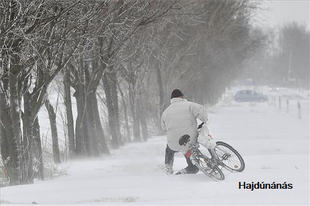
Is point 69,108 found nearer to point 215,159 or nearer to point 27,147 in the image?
point 27,147

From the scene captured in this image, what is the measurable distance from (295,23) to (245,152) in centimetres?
11218

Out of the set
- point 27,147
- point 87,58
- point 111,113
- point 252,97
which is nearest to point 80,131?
point 87,58

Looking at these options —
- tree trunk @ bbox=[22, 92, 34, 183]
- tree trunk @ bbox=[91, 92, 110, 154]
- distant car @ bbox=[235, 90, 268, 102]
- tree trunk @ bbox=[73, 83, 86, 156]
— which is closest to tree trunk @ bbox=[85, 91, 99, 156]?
tree trunk @ bbox=[91, 92, 110, 154]

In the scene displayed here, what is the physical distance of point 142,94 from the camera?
3275cm

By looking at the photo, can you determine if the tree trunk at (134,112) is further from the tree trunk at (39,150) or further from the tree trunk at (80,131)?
the tree trunk at (39,150)

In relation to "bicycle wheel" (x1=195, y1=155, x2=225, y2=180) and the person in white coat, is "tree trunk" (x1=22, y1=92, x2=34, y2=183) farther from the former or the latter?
"bicycle wheel" (x1=195, y1=155, x2=225, y2=180)

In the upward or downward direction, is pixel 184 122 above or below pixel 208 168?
above

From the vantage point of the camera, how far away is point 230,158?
11836mm

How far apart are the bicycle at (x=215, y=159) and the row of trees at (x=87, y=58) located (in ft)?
10.2

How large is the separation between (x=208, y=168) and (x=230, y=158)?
822mm

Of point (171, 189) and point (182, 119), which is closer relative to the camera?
point (171, 189)

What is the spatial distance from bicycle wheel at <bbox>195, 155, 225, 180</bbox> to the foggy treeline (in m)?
3.33

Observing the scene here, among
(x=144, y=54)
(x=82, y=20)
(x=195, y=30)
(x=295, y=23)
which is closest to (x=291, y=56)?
(x=295, y=23)

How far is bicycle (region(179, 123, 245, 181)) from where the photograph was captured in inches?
434
